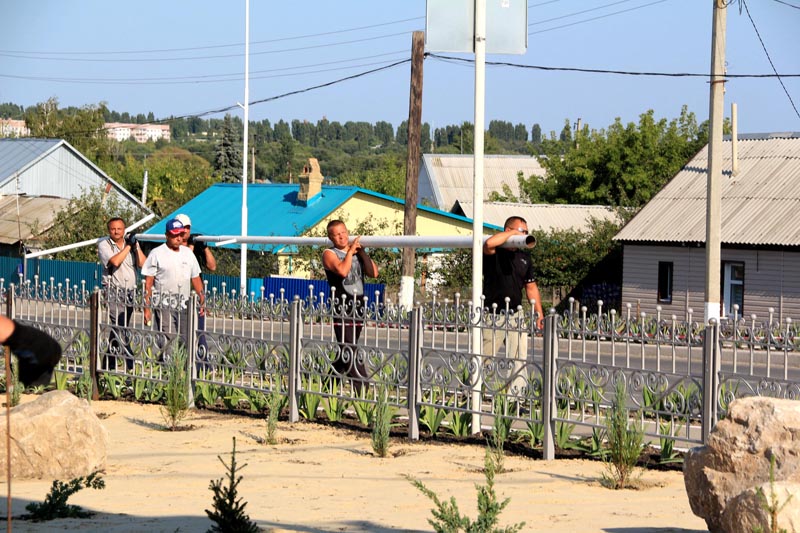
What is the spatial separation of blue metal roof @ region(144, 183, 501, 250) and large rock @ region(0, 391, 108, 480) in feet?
84.3

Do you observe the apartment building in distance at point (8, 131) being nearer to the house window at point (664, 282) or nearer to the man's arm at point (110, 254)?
the house window at point (664, 282)

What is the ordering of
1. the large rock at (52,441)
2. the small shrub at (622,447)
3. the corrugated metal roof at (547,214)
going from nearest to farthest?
the small shrub at (622,447) < the large rock at (52,441) < the corrugated metal roof at (547,214)

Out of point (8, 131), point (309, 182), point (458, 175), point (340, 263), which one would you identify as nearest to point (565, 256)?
point (309, 182)

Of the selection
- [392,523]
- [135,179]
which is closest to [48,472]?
[392,523]

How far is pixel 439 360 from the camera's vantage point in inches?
397

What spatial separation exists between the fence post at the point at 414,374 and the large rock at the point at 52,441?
283 centimetres

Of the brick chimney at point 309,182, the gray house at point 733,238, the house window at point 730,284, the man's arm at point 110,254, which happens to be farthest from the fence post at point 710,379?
the brick chimney at point 309,182

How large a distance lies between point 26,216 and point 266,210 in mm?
11479

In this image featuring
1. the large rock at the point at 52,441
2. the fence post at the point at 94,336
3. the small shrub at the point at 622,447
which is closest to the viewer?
the small shrub at the point at 622,447

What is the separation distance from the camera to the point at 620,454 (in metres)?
7.99

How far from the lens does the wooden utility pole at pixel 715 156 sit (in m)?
20.7

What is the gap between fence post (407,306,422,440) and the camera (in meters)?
10.0

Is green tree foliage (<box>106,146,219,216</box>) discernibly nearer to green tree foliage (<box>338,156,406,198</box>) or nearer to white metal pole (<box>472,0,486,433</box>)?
green tree foliage (<box>338,156,406,198</box>)

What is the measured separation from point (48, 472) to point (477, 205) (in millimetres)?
4222
